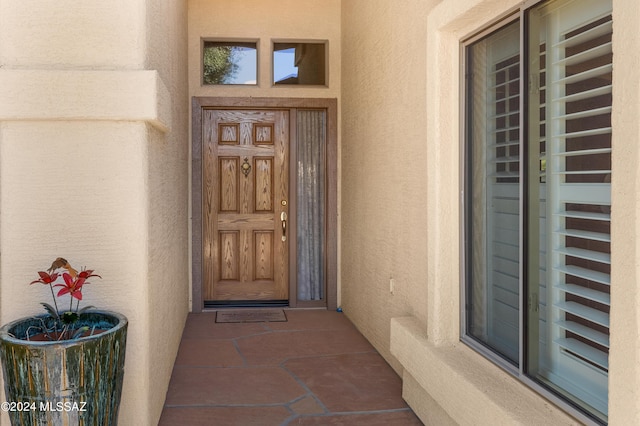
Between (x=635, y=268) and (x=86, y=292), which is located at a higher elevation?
(x=635, y=268)

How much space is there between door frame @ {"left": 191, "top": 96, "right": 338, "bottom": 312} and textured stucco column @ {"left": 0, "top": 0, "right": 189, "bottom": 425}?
10.5ft

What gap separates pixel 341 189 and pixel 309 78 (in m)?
1.18

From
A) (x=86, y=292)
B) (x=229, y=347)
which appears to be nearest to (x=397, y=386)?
(x=229, y=347)

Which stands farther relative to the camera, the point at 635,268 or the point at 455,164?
the point at 455,164

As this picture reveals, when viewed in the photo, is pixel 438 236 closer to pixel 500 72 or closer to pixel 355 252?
pixel 500 72

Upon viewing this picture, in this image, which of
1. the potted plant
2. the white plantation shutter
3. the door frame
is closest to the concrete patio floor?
the door frame

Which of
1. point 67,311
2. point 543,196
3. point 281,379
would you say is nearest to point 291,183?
point 281,379

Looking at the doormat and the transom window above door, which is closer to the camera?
the doormat

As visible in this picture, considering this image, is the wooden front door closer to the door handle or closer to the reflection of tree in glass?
the door handle

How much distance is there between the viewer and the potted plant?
2.23 meters

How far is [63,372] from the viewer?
88.4 inches

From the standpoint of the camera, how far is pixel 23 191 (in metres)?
2.74

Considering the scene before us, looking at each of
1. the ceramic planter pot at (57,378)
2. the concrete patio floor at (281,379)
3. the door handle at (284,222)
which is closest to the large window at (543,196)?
the concrete patio floor at (281,379)

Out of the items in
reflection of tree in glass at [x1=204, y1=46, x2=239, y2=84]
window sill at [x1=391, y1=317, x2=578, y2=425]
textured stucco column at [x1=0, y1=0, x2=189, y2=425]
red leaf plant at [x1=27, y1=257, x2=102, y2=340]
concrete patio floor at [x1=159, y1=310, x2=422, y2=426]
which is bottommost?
concrete patio floor at [x1=159, y1=310, x2=422, y2=426]
